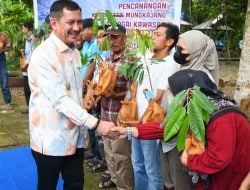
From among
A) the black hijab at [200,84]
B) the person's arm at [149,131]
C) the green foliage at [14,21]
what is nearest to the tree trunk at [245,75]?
the person's arm at [149,131]

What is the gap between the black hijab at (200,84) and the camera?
208 centimetres

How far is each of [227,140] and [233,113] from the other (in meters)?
0.15

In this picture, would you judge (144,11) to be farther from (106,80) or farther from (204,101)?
(204,101)

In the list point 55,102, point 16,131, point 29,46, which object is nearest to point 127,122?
point 55,102

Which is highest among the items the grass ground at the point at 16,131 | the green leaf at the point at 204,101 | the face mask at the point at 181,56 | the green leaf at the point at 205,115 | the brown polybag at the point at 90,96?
the face mask at the point at 181,56

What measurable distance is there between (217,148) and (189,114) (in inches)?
8.9

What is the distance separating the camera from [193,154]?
208cm

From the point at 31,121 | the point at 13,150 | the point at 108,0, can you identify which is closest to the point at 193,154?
the point at 31,121

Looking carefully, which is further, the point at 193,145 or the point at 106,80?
the point at 106,80

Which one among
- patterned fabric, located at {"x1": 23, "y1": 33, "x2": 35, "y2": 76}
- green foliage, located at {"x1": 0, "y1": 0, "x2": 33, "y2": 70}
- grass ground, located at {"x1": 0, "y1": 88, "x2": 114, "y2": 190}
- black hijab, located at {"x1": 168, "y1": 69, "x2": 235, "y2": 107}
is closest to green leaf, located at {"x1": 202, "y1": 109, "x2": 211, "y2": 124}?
black hijab, located at {"x1": 168, "y1": 69, "x2": 235, "y2": 107}

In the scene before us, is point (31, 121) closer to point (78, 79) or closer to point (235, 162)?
point (78, 79)

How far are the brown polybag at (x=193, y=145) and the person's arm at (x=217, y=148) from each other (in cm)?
3

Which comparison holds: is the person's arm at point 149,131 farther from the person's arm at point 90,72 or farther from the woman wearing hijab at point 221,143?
the person's arm at point 90,72

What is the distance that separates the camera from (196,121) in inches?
77.7
